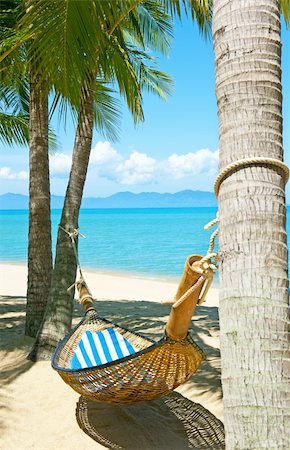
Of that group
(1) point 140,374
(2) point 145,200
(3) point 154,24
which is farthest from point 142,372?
(2) point 145,200

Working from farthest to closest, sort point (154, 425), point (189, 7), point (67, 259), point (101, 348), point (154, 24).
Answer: point (154, 24)
point (189, 7)
point (67, 259)
point (101, 348)
point (154, 425)

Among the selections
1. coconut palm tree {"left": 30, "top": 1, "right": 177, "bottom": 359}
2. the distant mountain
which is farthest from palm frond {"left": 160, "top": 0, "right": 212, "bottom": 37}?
the distant mountain

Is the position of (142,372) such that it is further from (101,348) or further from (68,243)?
(68,243)

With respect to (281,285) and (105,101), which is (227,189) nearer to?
(281,285)

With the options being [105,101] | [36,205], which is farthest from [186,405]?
[105,101]

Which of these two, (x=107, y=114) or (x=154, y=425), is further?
(x=107, y=114)

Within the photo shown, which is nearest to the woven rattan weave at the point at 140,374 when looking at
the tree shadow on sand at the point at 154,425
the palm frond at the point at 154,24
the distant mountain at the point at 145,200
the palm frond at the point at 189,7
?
the tree shadow on sand at the point at 154,425

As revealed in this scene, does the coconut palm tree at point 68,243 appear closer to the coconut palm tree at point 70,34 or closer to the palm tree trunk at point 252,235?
the coconut palm tree at point 70,34

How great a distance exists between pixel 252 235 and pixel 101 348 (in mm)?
1943

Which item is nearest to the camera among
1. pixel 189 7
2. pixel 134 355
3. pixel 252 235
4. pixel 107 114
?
pixel 252 235

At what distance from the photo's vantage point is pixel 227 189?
1.21m

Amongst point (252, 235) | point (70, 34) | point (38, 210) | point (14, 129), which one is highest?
point (14, 129)

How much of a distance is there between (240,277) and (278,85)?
0.46 m

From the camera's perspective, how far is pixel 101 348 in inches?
115
